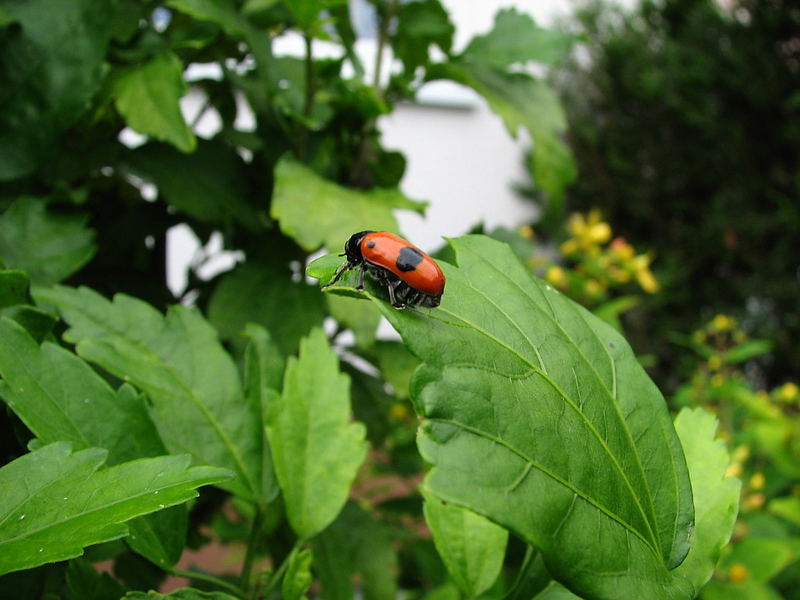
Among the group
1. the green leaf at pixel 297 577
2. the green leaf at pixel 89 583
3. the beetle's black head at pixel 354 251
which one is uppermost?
the beetle's black head at pixel 354 251

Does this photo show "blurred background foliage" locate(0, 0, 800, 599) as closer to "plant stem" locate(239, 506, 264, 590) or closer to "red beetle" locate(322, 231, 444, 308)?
"plant stem" locate(239, 506, 264, 590)

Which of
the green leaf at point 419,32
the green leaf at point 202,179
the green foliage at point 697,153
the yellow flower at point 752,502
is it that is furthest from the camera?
the green foliage at point 697,153

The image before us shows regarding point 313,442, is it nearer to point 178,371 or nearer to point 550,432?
point 178,371

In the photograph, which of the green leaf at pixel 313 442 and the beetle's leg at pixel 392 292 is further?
the green leaf at pixel 313 442

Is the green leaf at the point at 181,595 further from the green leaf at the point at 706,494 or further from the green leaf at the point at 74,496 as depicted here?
the green leaf at the point at 706,494

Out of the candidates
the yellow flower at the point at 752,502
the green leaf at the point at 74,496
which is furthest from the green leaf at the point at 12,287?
the yellow flower at the point at 752,502

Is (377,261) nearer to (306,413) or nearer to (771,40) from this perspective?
(306,413)

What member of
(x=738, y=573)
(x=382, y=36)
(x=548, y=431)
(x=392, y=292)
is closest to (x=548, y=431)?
(x=548, y=431)
